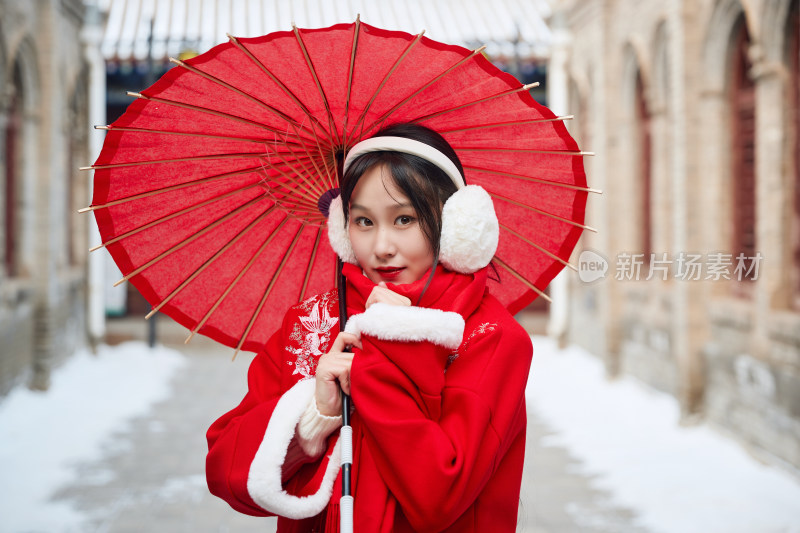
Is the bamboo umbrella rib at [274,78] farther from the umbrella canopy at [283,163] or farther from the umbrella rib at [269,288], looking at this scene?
the umbrella rib at [269,288]

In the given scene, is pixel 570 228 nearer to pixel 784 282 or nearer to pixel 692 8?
pixel 784 282

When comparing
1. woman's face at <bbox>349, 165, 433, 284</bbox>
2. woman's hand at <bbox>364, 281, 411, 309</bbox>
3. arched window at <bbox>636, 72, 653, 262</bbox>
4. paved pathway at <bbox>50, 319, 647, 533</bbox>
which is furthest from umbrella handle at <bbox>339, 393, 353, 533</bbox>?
arched window at <bbox>636, 72, 653, 262</bbox>

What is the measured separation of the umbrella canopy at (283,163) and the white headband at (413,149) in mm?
148

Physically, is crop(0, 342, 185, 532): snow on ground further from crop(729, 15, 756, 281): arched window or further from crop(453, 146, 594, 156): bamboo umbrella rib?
crop(729, 15, 756, 281): arched window

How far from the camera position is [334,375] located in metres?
1.62

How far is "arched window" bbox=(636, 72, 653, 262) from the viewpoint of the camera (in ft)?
34.7

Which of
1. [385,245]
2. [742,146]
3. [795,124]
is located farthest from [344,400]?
[742,146]

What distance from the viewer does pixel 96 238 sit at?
1430cm

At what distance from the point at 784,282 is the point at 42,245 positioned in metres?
9.17

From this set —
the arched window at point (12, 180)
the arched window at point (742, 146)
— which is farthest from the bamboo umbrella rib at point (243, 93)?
the arched window at point (12, 180)

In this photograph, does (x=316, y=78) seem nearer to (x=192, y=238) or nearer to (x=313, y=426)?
(x=192, y=238)

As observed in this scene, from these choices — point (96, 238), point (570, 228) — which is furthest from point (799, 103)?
point (96, 238)

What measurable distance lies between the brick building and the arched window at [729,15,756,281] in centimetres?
1

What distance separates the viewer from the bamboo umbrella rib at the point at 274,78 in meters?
1.82
